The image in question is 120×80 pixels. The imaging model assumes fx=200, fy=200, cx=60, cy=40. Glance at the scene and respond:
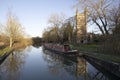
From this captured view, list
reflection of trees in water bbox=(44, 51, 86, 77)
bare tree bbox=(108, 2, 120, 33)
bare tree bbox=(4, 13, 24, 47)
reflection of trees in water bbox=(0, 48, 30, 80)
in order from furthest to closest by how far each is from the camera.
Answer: bare tree bbox=(4, 13, 24, 47), bare tree bbox=(108, 2, 120, 33), reflection of trees in water bbox=(44, 51, 86, 77), reflection of trees in water bbox=(0, 48, 30, 80)

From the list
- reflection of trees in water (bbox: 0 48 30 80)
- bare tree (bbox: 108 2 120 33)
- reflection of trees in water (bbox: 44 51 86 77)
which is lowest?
reflection of trees in water (bbox: 44 51 86 77)

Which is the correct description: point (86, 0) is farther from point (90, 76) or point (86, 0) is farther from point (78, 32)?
point (78, 32)

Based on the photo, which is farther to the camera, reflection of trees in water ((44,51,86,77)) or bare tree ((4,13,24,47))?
bare tree ((4,13,24,47))

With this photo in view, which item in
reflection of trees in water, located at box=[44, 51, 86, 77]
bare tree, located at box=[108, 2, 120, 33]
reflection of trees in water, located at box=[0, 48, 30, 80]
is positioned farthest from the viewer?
bare tree, located at box=[108, 2, 120, 33]

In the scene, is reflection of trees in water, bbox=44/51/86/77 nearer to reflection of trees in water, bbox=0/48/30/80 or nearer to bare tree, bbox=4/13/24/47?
reflection of trees in water, bbox=0/48/30/80

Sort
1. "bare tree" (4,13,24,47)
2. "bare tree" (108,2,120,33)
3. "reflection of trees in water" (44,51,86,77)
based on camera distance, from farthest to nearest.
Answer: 1. "bare tree" (4,13,24,47)
2. "bare tree" (108,2,120,33)
3. "reflection of trees in water" (44,51,86,77)

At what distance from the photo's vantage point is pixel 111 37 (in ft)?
73.4

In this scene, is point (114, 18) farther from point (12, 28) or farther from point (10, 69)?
point (12, 28)

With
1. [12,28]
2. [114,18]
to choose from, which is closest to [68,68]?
[114,18]

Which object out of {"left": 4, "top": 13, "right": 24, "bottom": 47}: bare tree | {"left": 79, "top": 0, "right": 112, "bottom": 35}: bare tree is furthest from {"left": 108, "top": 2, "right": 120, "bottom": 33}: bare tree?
{"left": 4, "top": 13, "right": 24, "bottom": 47}: bare tree

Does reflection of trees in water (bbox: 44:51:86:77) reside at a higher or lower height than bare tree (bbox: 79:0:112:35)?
lower

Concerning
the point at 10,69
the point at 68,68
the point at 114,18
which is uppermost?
the point at 114,18

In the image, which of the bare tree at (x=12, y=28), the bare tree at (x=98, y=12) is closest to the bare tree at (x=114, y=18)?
the bare tree at (x=98, y=12)

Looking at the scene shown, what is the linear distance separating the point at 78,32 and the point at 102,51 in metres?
25.1
